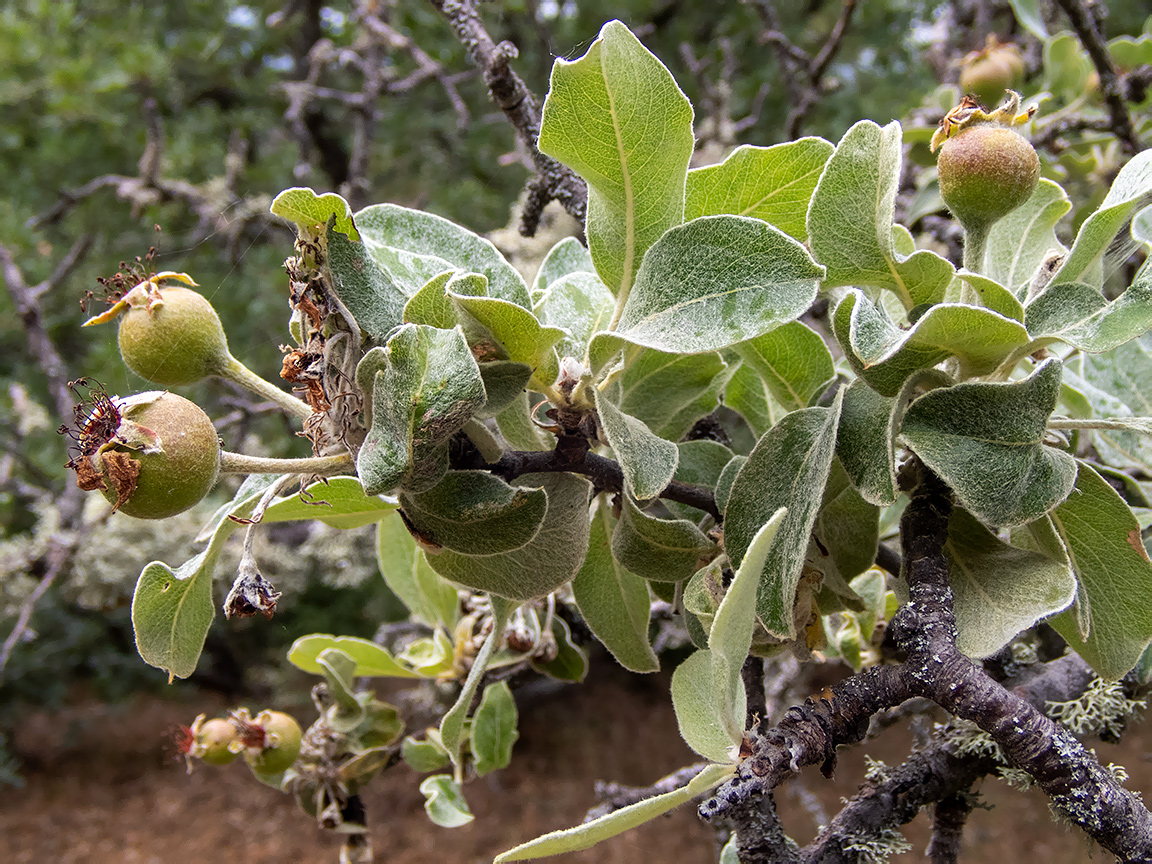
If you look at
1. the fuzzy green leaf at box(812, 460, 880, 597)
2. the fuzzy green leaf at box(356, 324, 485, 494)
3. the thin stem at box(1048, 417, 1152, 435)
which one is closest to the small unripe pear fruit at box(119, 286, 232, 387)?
the fuzzy green leaf at box(356, 324, 485, 494)

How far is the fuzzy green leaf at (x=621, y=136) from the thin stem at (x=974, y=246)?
16 centimetres

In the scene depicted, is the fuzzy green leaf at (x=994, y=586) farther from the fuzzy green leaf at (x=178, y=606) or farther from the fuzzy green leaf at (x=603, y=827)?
the fuzzy green leaf at (x=178, y=606)

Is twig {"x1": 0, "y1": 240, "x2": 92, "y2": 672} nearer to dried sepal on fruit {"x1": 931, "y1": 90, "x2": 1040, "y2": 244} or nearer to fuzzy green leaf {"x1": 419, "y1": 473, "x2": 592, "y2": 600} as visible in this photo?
fuzzy green leaf {"x1": 419, "y1": 473, "x2": 592, "y2": 600}

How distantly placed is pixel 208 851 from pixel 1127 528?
2.89 metres

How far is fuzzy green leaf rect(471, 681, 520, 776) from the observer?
0.80 meters

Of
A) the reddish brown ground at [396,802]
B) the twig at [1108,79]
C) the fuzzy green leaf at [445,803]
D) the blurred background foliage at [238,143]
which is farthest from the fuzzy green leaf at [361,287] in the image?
the reddish brown ground at [396,802]

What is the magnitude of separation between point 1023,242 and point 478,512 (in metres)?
0.39

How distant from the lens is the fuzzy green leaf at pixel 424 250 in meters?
0.47

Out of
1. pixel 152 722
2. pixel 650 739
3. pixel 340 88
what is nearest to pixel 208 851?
pixel 152 722

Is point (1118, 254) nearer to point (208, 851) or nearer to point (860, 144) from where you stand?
point (860, 144)

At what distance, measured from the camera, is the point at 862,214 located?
41 centimetres

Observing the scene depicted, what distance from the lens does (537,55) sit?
286 centimetres

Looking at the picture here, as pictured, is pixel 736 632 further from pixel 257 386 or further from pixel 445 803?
pixel 445 803

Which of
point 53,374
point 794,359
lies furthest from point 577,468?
point 53,374
